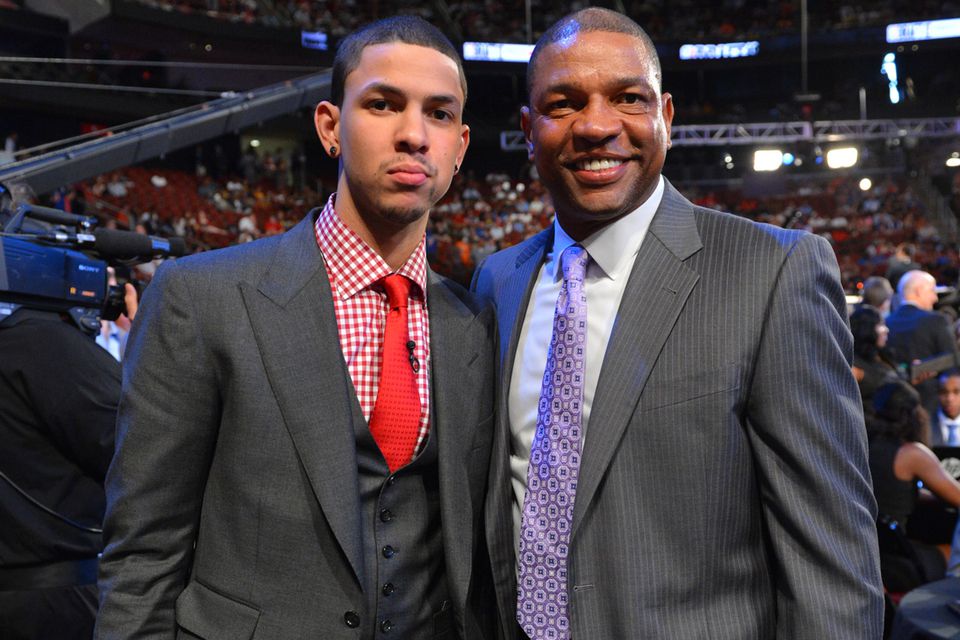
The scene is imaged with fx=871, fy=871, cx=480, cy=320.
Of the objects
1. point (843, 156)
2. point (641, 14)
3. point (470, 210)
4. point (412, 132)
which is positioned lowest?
point (412, 132)

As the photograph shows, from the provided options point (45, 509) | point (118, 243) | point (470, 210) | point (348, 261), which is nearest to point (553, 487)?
point (348, 261)

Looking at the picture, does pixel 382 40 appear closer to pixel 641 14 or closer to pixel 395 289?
pixel 395 289

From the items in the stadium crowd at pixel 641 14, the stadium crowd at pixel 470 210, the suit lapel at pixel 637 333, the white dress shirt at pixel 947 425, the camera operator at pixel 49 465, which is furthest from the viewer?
the stadium crowd at pixel 641 14

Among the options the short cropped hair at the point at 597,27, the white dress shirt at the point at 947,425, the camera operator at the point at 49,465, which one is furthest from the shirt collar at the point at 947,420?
the camera operator at the point at 49,465

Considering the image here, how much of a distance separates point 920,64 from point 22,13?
20674 millimetres

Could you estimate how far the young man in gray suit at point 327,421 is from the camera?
4.63ft

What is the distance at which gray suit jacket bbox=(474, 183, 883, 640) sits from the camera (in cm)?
136

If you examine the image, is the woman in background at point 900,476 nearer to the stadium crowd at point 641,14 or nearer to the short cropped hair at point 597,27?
the short cropped hair at point 597,27

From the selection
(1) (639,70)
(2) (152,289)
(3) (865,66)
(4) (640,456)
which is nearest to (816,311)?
(4) (640,456)

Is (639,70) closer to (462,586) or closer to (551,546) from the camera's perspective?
(551,546)

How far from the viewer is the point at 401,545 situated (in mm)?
1503

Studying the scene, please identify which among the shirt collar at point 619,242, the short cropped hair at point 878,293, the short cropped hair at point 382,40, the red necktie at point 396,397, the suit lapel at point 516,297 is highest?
the short cropped hair at point 382,40

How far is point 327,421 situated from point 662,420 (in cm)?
56

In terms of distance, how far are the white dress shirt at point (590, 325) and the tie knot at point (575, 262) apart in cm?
1
